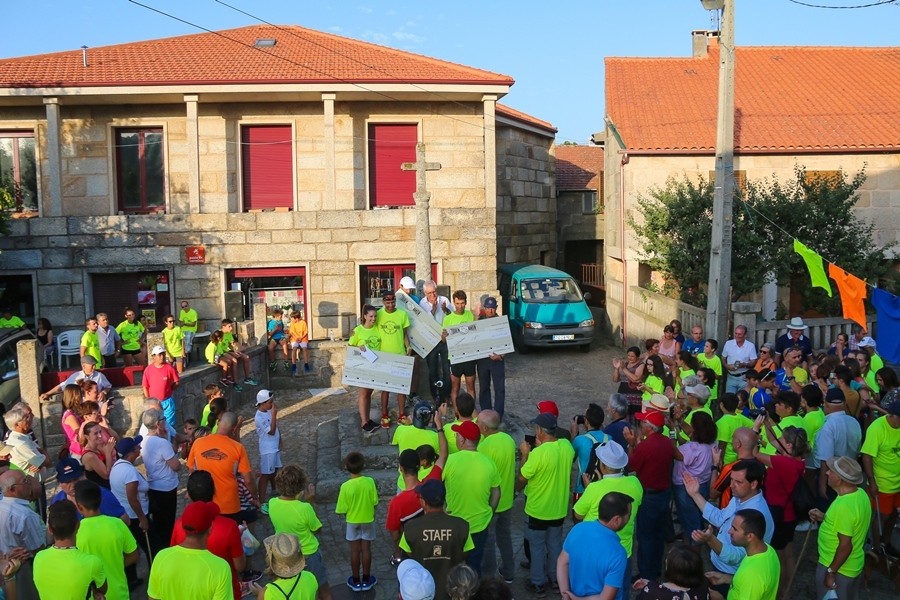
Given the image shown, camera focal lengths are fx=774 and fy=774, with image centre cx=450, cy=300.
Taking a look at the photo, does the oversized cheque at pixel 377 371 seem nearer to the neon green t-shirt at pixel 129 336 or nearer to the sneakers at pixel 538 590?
the sneakers at pixel 538 590

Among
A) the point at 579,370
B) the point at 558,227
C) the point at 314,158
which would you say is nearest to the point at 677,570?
the point at 579,370

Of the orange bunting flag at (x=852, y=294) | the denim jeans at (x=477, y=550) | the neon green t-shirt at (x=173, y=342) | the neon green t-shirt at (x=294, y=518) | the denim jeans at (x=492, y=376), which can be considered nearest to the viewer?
the neon green t-shirt at (x=294, y=518)

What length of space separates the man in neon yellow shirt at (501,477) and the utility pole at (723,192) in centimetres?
701

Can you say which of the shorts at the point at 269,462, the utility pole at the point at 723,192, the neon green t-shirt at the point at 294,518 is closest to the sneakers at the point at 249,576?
the neon green t-shirt at the point at 294,518

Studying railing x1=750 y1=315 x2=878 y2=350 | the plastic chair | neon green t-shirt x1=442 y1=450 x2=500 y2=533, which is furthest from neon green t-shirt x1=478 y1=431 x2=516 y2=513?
the plastic chair

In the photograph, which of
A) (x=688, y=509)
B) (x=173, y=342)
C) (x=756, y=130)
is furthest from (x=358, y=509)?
(x=756, y=130)

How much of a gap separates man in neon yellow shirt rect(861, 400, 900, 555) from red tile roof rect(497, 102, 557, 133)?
661 inches

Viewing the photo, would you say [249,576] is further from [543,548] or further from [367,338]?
[367,338]

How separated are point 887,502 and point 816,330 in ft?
22.2

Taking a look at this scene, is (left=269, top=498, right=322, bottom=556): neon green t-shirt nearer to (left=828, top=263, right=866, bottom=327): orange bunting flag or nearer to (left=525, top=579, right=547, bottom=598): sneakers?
(left=525, top=579, right=547, bottom=598): sneakers

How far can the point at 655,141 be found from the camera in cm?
1978

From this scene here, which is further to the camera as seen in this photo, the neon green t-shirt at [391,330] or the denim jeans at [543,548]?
the neon green t-shirt at [391,330]

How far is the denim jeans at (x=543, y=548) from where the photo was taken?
Result: 6.72m

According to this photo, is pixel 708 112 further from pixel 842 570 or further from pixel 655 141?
pixel 842 570
